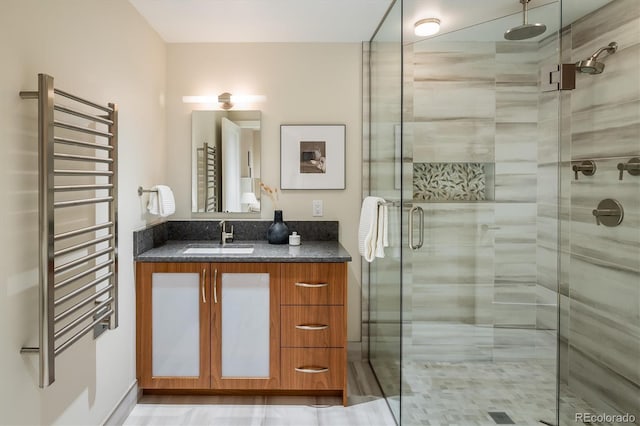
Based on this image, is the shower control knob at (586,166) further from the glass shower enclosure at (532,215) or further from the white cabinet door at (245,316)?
the white cabinet door at (245,316)

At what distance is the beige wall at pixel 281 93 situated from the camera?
3.15m

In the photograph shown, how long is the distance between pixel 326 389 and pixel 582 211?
1711 mm

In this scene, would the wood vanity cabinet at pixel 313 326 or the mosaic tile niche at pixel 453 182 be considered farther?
the wood vanity cabinet at pixel 313 326

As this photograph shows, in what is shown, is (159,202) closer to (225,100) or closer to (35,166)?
(225,100)

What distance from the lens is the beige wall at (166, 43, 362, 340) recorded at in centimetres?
315

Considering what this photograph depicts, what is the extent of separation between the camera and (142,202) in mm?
2646

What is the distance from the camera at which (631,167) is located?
157cm

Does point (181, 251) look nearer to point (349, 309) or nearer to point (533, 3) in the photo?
point (349, 309)

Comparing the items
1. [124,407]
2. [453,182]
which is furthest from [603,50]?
[124,407]

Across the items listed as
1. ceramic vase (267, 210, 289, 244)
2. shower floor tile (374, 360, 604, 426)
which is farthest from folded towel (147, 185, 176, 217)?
shower floor tile (374, 360, 604, 426)

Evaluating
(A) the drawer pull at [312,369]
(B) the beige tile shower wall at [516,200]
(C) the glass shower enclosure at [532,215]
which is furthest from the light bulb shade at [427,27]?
(A) the drawer pull at [312,369]

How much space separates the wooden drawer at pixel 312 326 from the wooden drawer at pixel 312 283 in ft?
0.14

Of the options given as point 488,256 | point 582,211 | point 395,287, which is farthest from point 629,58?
point 395,287

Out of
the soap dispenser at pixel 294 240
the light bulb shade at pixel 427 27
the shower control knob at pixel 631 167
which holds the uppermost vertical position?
the light bulb shade at pixel 427 27
